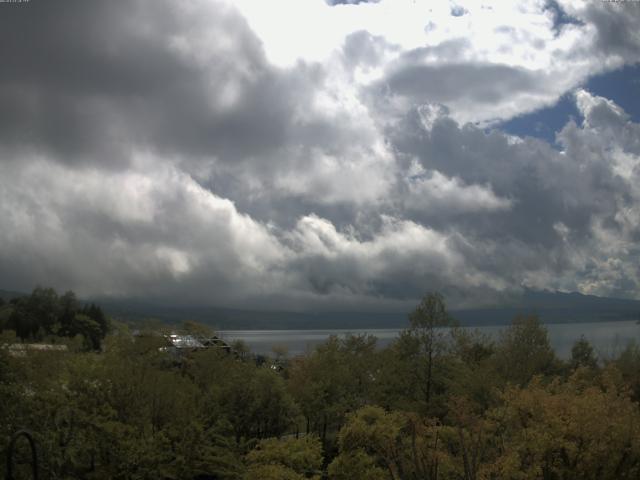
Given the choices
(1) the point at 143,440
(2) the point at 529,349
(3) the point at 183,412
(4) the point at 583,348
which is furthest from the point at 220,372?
(4) the point at 583,348

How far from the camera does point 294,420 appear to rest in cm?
4722

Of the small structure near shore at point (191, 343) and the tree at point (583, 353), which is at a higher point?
the small structure near shore at point (191, 343)

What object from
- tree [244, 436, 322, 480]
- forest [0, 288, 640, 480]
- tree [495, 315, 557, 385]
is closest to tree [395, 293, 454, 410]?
forest [0, 288, 640, 480]

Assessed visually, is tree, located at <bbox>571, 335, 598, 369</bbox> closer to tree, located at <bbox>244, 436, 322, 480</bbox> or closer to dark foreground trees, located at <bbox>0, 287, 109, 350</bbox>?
tree, located at <bbox>244, 436, 322, 480</bbox>

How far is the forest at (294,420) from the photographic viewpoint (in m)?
30.8

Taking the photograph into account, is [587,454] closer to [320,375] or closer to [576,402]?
[576,402]

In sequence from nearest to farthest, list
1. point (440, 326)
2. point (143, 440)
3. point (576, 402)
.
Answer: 1. point (143, 440)
2. point (576, 402)
3. point (440, 326)

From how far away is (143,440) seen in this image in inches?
1270

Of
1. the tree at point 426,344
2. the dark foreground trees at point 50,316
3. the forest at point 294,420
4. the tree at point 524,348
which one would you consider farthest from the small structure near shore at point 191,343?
the dark foreground trees at point 50,316

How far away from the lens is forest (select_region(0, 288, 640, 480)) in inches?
1212

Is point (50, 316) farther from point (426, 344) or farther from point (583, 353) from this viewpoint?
point (583, 353)

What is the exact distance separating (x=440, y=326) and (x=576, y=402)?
88.4 ft

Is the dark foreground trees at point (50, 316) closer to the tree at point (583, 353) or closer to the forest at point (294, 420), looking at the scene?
the forest at point (294, 420)

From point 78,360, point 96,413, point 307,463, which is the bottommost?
point 307,463
